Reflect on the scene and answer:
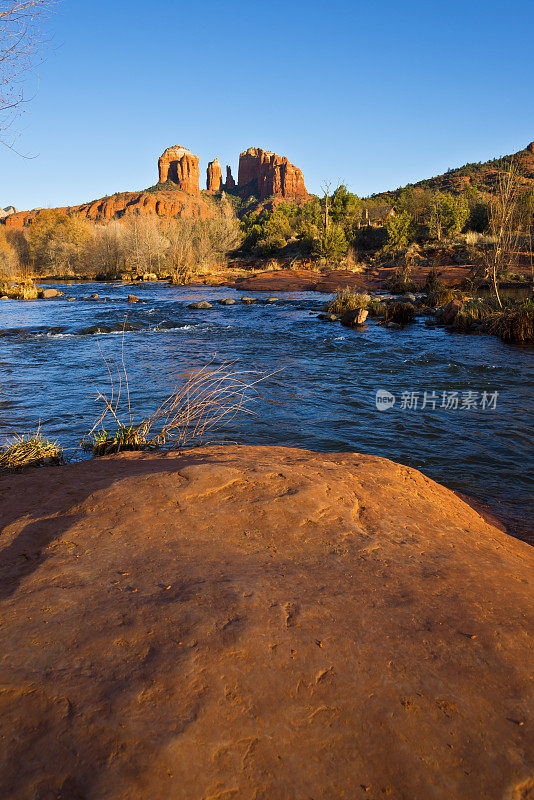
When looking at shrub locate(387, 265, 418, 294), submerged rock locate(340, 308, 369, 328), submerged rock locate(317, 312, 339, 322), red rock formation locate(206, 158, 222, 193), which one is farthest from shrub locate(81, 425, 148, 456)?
red rock formation locate(206, 158, 222, 193)

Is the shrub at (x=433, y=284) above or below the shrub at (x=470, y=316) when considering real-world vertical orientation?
above

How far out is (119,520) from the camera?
2.53 m

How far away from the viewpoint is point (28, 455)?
452cm

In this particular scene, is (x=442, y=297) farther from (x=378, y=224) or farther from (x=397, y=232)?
(x=378, y=224)

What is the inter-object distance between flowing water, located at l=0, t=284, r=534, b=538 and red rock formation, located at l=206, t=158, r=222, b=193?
470 feet

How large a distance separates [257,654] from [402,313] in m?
15.7

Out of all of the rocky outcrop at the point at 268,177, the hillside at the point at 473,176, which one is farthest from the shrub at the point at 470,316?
the rocky outcrop at the point at 268,177

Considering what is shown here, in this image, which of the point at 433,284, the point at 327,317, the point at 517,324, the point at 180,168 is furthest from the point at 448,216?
the point at 180,168

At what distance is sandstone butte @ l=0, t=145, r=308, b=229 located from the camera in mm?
123750

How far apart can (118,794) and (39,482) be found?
2.94m

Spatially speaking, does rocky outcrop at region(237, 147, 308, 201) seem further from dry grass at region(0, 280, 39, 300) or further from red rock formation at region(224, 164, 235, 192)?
dry grass at region(0, 280, 39, 300)

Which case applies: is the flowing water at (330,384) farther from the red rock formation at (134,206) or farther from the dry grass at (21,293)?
the red rock formation at (134,206)

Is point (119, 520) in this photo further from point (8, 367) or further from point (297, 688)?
point (8, 367)

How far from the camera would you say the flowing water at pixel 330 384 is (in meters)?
5.56
